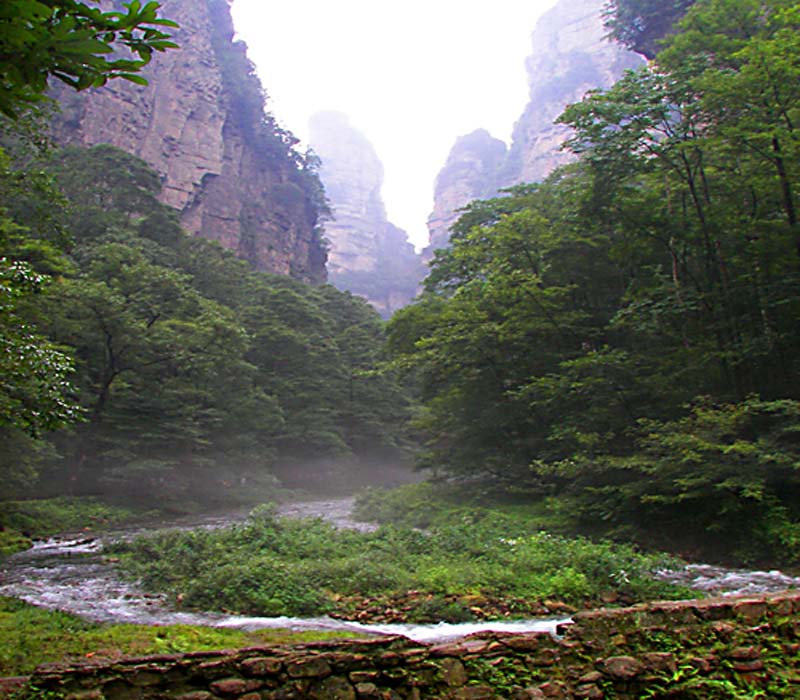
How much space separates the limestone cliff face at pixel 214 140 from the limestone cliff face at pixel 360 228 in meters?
37.5

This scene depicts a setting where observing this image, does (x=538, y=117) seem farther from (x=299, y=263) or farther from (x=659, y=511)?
(x=659, y=511)

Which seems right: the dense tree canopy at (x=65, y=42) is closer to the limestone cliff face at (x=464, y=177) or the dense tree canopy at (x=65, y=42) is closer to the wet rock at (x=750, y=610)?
the wet rock at (x=750, y=610)

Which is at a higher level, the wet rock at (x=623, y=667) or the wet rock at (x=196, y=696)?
the wet rock at (x=196, y=696)

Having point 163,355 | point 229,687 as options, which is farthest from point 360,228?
point 229,687

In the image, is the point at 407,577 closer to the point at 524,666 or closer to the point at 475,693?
the point at 524,666

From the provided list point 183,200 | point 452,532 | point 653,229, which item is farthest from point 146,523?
point 183,200

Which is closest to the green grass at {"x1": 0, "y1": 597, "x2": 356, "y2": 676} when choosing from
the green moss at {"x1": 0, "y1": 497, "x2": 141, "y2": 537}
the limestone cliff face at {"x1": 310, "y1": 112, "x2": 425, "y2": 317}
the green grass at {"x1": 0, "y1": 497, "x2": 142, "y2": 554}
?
the green grass at {"x1": 0, "y1": 497, "x2": 142, "y2": 554}

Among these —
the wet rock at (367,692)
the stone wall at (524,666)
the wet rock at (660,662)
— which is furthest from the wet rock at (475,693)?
the wet rock at (660,662)

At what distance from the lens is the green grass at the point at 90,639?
4.53 meters

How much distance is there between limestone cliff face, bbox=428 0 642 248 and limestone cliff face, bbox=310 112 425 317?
1217cm

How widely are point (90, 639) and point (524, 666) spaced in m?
4.12

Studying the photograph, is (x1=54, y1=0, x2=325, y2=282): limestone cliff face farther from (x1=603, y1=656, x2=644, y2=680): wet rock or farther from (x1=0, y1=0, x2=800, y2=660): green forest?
(x1=603, y1=656, x2=644, y2=680): wet rock

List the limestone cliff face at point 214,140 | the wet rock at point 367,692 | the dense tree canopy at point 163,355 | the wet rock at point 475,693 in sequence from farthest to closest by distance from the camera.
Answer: the limestone cliff face at point 214,140 → the dense tree canopy at point 163,355 → the wet rock at point 475,693 → the wet rock at point 367,692

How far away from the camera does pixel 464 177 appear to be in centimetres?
11531
